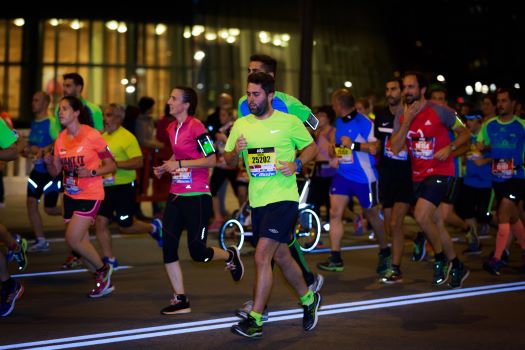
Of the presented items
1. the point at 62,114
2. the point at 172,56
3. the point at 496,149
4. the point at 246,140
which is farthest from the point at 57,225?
the point at 172,56

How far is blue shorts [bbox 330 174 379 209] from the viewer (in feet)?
35.2

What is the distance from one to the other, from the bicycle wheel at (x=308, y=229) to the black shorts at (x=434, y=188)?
3.03m

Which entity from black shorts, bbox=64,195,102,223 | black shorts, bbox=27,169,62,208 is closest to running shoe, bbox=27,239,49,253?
black shorts, bbox=27,169,62,208

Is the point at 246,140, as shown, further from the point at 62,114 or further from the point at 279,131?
the point at 62,114

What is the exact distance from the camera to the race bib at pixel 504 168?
1076 cm

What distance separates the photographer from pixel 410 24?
1880 inches

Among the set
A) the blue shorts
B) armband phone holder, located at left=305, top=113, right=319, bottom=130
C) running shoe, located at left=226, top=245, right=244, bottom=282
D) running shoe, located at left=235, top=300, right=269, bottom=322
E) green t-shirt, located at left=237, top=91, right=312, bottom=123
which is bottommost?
running shoe, located at left=235, top=300, right=269, bottom=322

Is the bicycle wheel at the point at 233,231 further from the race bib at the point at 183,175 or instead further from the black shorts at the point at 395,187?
the race bib at the point at 183,175

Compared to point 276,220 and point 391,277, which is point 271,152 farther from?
point 391,277

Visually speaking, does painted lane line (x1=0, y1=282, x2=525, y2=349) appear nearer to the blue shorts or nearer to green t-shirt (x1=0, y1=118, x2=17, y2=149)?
the blue shorts

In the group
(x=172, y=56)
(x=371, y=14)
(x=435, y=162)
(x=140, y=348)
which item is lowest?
(x=140, y=348)

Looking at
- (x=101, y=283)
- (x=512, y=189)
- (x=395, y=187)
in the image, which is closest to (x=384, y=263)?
(x=395, y=187)

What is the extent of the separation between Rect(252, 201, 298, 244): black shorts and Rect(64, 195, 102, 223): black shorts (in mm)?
2148

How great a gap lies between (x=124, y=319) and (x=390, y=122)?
4.07m
